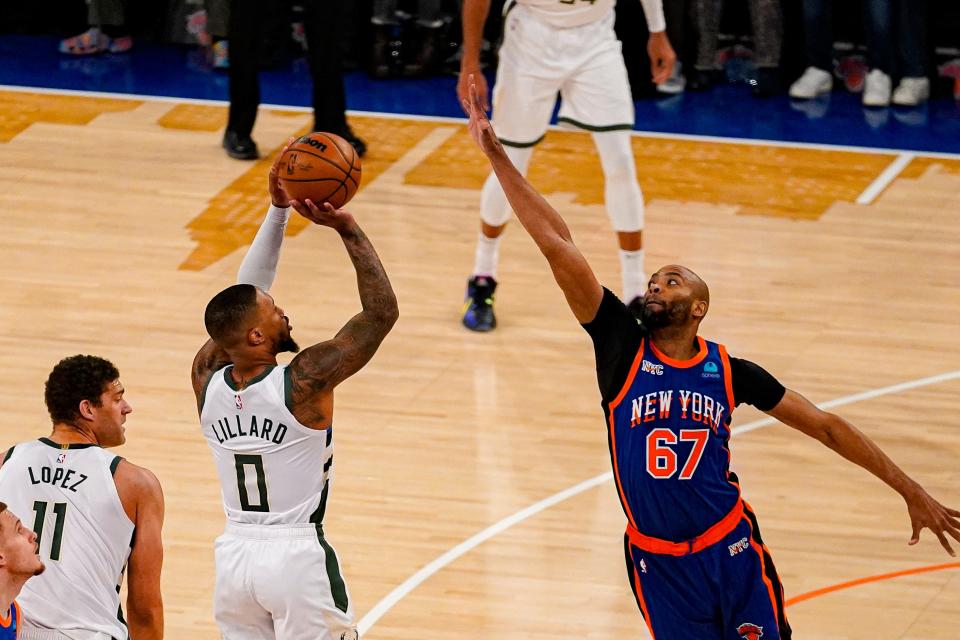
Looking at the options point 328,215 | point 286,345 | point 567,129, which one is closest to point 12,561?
point 286,345

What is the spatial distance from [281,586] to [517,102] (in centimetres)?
460

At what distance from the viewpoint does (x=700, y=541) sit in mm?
5508

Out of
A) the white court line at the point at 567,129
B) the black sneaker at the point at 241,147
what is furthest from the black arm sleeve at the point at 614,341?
the white court line at the point at 567,129

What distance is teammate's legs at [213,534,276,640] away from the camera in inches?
207

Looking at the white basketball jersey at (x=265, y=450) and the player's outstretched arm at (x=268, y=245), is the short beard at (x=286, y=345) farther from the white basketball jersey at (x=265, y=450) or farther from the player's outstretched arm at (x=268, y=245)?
the player's outstretched arm at (x=268, y=245)

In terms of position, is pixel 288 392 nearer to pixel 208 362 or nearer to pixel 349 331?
pixel 349 331

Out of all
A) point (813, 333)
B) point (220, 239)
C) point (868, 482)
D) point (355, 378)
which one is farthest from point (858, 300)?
point (220, 239)

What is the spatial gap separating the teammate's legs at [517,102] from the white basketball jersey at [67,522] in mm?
4489

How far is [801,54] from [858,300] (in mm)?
4771

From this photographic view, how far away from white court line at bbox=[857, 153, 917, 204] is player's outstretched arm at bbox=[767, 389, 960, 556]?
6.21 metres

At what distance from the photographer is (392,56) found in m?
14.4

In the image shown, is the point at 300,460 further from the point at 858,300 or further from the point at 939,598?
the point at 858,300

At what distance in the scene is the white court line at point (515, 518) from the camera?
6.88 m

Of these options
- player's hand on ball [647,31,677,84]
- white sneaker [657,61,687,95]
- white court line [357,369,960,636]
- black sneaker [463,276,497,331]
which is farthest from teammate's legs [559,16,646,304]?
white sneaker [657,61,687,95]
